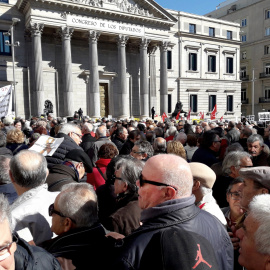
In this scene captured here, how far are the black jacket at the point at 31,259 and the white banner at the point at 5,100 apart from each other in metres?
7.01

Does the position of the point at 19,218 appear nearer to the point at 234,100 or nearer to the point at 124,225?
the point at 124,225

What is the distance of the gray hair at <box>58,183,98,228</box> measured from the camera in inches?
90.2

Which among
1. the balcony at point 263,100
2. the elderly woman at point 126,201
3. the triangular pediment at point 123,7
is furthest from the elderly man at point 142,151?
the balcony at point 263,100

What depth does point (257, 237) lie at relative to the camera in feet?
5.55

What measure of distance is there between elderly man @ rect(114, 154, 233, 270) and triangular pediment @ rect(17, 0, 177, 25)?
24128mm

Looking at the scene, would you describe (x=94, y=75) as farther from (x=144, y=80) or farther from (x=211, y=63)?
(x=211, y=63)

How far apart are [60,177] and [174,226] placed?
2.26 metres

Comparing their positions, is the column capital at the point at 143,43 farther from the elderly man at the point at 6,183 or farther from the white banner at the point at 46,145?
the elderly man at the point at 6,183

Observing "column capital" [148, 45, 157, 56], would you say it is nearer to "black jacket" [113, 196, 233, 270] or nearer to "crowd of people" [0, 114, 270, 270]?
"crowd of people" [0, 114, 270, 270]

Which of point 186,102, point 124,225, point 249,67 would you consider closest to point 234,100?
point 186,102

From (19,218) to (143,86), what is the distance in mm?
26551

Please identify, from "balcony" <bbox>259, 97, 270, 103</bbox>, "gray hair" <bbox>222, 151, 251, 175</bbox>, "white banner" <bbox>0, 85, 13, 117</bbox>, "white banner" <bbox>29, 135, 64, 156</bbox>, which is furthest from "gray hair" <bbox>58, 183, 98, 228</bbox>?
"balcony" <bbox>259, 97, 270, 103</bbox>

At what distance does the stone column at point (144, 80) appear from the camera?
28.2 metres

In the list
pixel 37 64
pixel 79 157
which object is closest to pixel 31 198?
pixel 79 157
